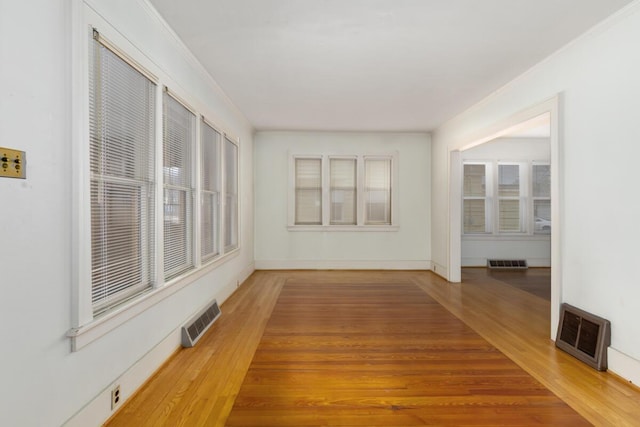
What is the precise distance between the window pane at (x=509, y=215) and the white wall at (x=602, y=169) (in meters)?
4.35

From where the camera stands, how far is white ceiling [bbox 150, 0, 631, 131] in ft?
8.17

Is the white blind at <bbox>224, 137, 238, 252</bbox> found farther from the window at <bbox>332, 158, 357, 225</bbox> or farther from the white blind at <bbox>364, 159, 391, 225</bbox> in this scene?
the white blind at <bbox>364, 159, 391, 225</bbox>

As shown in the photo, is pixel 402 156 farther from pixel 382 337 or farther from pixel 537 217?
pixel 382 337

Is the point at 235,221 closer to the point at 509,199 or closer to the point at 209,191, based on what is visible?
the point at 209,191

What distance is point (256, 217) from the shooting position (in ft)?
22.0

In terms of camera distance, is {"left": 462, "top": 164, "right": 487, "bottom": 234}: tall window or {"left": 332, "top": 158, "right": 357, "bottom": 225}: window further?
{"left": 462, "top": 164, "right": 487, "bottom": 234}: tall window

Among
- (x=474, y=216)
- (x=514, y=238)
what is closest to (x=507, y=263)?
(x=514, y=238)


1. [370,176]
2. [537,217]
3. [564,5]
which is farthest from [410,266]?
[564,5]

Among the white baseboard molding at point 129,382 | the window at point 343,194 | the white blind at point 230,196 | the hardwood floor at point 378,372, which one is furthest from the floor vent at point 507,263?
the white baseboard molding at point 129,382

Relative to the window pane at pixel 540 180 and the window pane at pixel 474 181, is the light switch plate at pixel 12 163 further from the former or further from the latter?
the window pane at pixel 540 180

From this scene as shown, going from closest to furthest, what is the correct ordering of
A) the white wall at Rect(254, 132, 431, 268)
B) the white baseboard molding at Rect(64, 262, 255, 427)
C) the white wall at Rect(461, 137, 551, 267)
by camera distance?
1. the white baseboard molding at Rect(64, 262, 255, 427)
2. the white wall at Rect(254, 132, 431, 268)
3. the white wall at Rect(461, 137, 551, 267)

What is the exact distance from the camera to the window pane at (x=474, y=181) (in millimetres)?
7250

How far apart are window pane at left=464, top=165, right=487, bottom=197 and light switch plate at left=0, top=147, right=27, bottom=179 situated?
293 inches

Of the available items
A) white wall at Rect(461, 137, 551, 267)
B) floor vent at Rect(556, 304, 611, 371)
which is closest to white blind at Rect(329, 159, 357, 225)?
white wall at Rect(461, 137, 551, 267)
